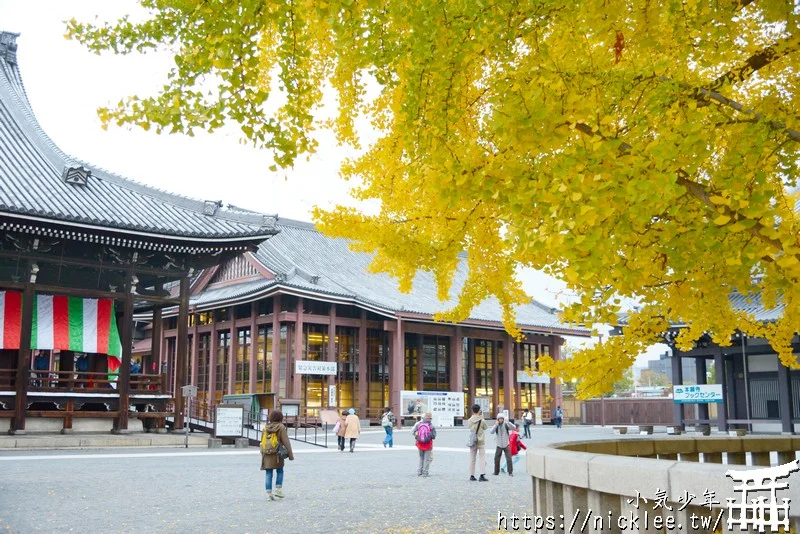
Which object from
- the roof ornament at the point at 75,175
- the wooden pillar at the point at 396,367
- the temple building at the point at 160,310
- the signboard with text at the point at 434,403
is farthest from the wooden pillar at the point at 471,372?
the roof ornament at the point at 75,175

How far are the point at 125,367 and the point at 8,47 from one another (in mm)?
14864

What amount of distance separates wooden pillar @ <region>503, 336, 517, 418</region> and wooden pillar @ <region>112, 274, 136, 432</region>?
27166mm

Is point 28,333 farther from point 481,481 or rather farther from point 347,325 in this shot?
point 347,325

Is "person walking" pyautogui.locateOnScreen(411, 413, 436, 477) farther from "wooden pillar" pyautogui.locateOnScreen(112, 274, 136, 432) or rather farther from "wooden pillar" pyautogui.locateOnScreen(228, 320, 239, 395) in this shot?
"wooden pillar" pyautogui.locateOnScreen(228, 320, 239, 395)

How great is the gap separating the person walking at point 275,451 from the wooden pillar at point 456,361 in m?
31.7

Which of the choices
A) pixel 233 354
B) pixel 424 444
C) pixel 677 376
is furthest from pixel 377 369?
pixel 424 444

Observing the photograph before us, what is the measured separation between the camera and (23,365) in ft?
66.9

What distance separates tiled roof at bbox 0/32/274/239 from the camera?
67.6 feet

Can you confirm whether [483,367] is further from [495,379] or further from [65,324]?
[65,324]

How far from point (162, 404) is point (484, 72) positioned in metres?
17.5

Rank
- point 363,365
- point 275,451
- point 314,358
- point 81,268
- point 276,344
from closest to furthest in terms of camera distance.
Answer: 1. point 275,451
2. point 81,268
3. point 276,344
4. point 314,358
5. point 363,365

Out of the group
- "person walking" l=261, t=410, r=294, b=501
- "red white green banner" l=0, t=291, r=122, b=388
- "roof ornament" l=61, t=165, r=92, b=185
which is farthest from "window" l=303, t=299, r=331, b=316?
"person walking" l=261, t=410, r=294, b=501

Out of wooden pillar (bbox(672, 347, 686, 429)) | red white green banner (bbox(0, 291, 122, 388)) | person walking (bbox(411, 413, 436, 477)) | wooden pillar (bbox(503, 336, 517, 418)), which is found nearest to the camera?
person walking (bbox(411, 413, 436, 477))

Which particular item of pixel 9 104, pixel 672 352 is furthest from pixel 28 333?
pixel 672 352
